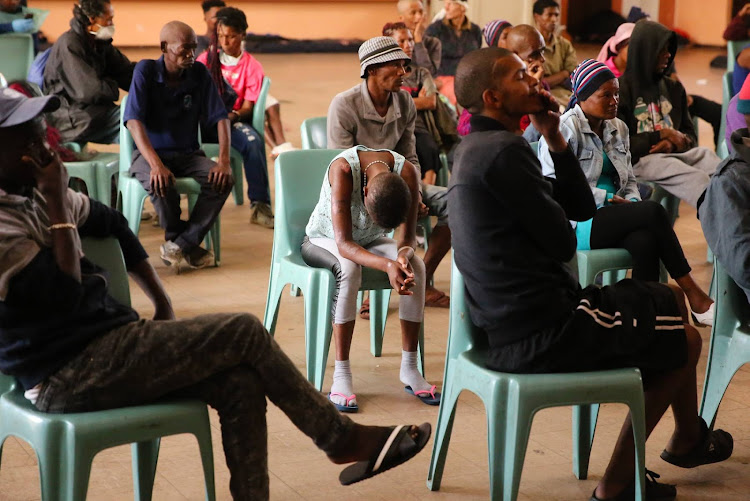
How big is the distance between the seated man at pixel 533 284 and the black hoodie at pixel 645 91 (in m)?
2.23

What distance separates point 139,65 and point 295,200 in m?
1.58

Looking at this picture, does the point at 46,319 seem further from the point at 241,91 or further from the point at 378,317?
the point at 241,91

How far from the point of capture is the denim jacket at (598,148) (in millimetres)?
3838

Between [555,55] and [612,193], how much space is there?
2.89m

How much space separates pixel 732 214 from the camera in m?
2.84

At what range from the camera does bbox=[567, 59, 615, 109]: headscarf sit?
3.83 metres

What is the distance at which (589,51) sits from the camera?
15852 millimetres

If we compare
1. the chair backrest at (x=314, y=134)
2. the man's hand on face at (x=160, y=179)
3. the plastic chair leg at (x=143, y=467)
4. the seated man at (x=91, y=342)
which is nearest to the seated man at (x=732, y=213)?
the seated man at (x=91, y=342)

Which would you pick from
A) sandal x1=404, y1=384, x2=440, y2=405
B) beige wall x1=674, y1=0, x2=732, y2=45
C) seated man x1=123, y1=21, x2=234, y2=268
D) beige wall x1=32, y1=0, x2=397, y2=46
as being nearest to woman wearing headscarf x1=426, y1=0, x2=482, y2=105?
seated man x1=123, y1=21, x2=234, y2=268

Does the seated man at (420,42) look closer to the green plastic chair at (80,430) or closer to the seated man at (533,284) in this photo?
the seated man at (533,284)

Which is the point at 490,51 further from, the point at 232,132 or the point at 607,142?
the point at 232,132

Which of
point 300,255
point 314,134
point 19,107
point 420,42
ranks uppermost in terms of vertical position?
point 19,107

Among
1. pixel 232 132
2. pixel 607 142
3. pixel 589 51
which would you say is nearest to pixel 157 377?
pixel 607 142

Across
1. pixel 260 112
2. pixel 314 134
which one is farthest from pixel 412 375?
pixel 260 112
